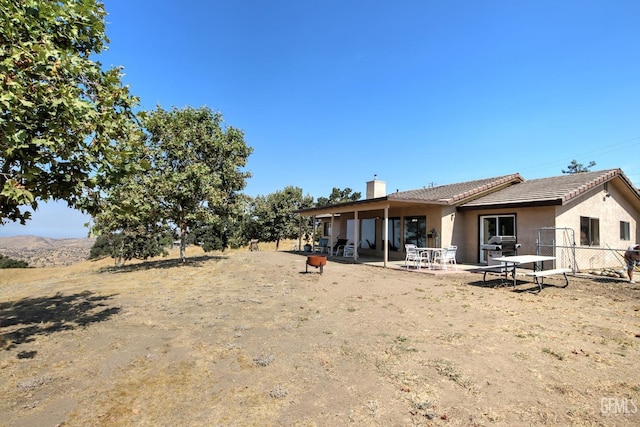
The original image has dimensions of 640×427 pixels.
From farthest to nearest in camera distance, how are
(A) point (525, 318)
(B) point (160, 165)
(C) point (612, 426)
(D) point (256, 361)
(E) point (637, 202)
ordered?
(E) point (637, 202), (B) point (160, 165), (A) point (525, 318), (D) point (256, 361), (C) point (612, 426)

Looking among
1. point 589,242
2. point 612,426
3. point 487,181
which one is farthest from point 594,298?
point 487,181

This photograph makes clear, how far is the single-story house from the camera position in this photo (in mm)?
12986

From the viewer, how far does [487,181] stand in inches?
687

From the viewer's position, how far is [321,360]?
4.22m

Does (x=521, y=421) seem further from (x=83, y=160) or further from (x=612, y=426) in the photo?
(x=83, y=160)

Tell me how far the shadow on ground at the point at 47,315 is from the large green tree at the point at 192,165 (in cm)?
533

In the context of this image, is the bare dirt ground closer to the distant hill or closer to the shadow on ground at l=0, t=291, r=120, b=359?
the shadow on ground at l=0, t=291, r=120, b=359

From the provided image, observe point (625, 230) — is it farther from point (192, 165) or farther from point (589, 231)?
point (192, 165)

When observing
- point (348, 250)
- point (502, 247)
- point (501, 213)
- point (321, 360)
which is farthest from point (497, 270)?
point (321, 360)

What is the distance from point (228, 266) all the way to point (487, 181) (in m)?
14.1

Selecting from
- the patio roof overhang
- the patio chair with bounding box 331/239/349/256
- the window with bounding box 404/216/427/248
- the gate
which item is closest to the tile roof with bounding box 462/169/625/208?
the gate

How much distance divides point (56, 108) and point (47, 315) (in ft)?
15.5

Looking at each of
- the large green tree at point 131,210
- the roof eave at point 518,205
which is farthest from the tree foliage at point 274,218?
the roof eave at point 518,205

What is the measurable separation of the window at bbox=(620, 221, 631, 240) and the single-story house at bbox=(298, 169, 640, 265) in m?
0.05
